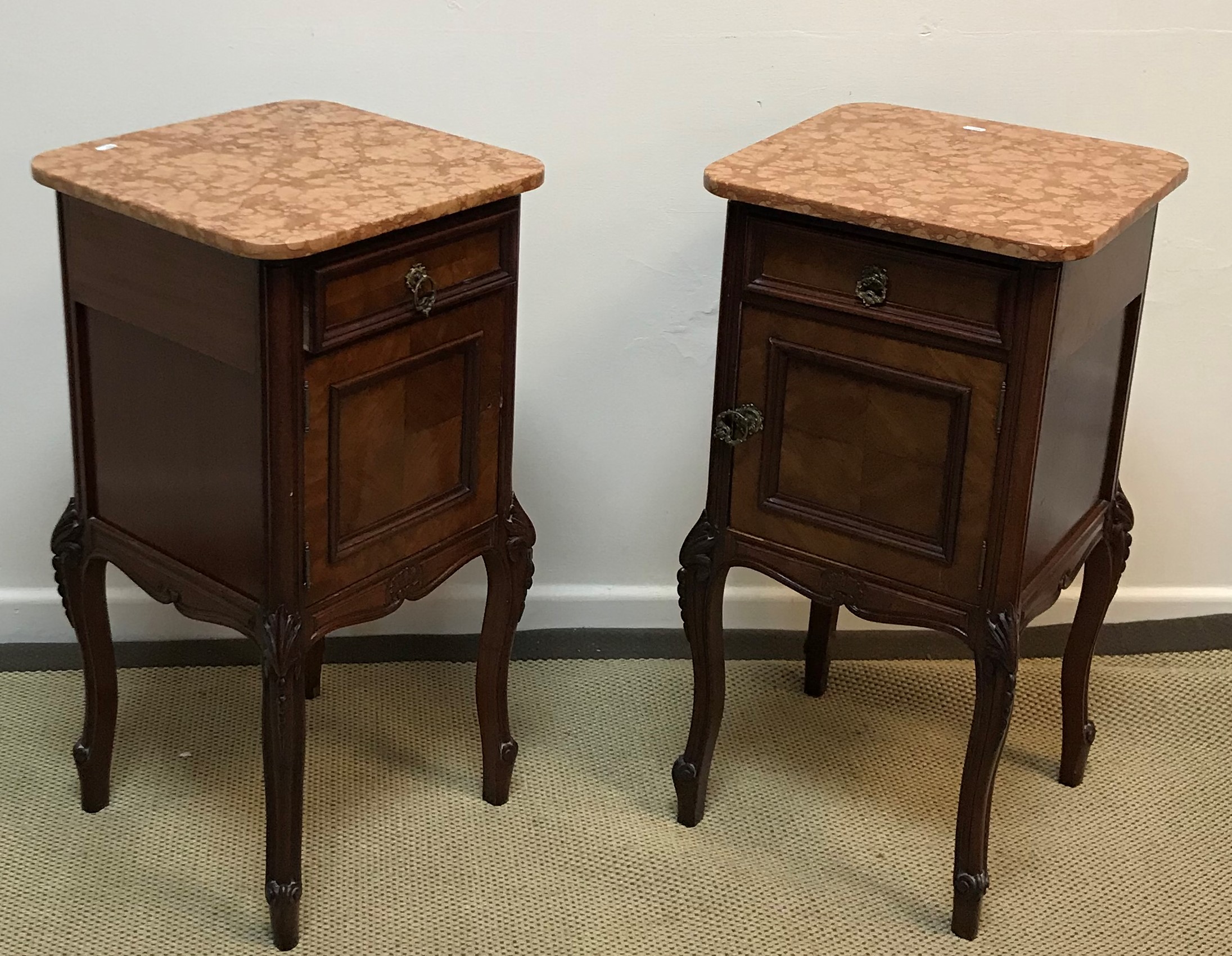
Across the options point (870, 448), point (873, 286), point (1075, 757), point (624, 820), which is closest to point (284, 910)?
point (624, 820)

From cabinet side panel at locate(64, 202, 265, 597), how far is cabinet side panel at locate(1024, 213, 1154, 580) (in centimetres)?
84

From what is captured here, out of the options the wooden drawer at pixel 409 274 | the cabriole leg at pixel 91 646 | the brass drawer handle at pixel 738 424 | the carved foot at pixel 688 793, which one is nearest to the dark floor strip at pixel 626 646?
the cabriole leg at pixel 91 646

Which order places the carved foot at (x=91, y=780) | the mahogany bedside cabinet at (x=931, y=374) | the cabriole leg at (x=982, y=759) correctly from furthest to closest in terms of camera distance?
1. the carved foot at (x=91, y=780)
2. the cabriole leg at (x=982, y=759)
3. the mahogany bedside cabinet at (x=931, y=374)

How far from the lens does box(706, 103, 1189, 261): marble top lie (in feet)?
5.16

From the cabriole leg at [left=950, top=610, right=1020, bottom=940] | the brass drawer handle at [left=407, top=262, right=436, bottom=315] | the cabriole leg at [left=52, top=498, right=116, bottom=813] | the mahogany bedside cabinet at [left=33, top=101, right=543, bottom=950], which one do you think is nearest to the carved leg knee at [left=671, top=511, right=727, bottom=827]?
the mahogany bedside cabinet at [left=33, top=101, right=543, bottom=950]

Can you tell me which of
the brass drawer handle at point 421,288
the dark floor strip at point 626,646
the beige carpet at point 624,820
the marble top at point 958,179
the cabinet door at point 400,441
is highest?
the marble top at point 958,179

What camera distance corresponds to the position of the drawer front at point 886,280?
161cm

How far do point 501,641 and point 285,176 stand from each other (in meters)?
0.66

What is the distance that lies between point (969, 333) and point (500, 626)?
721mm

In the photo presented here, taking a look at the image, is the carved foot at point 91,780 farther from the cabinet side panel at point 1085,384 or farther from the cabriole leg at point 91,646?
the cabinet side panel at point 1085,384

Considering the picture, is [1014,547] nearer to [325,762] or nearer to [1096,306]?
[1096,306]

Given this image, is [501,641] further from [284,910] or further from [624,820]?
[284,910]

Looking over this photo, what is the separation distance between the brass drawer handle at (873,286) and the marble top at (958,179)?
6 cm

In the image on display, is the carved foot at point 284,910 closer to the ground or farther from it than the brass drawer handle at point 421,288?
closer to the ground
